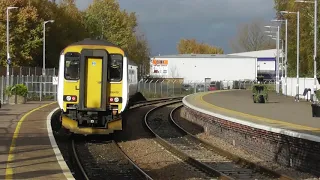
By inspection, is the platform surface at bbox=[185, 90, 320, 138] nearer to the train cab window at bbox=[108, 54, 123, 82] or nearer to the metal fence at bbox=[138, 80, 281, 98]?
the train cab window at bbox=[108, 54, 123, 82]

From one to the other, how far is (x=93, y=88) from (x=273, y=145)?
247 inches

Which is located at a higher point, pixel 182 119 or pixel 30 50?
pixel 30 50

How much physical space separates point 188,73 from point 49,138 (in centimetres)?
8465

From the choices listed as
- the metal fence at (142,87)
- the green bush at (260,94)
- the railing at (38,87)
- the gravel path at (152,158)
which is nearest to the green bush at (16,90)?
the metal fence at (142,87)

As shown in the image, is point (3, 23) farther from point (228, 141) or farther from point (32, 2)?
point (228, 141)

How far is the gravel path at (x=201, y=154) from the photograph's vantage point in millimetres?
12609

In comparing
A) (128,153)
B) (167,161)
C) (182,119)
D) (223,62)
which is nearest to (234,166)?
(167,161)

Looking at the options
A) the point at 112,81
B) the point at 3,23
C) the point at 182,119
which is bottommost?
the point at 182,119

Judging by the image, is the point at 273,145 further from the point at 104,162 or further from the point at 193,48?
the point at 193,48

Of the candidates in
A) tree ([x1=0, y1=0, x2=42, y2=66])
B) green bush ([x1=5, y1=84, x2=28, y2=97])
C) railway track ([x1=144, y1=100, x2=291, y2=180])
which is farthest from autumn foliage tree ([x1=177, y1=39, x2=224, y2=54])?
railway track ([x1=144, y1=100, x2=291, y2=180])

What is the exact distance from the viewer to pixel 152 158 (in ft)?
50.1

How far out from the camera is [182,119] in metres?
30.7

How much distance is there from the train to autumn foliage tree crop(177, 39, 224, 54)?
12064cm

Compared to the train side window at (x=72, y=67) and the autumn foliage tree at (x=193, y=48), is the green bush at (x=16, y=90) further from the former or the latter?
the autumn foliage tree at (x=193, y=48)
